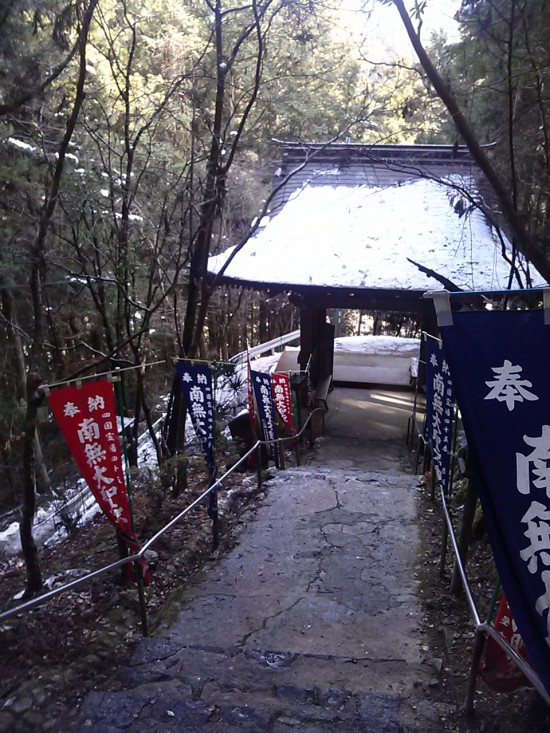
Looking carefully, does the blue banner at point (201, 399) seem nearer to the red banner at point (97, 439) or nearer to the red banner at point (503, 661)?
the red banner at point (97, 439)

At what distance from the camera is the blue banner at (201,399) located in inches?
223

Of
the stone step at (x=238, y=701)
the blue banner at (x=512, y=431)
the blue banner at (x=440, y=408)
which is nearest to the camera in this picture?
the blue banner at (x=512, y=431)

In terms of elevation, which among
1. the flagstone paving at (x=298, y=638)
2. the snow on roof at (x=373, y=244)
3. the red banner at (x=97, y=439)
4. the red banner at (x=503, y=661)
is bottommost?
the flagstone paving at (x=298, y=638)

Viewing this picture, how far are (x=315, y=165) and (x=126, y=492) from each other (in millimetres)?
10047

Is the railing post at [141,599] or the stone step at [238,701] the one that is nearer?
the stone step at [238,701]

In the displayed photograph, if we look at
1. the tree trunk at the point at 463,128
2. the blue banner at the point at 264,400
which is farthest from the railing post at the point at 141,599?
the blue banner at the point at 264,400

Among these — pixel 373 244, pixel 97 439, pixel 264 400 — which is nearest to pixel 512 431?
pixel 97 439

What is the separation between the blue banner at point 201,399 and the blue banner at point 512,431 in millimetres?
3627

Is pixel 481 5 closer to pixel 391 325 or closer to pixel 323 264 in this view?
pixel 323 264

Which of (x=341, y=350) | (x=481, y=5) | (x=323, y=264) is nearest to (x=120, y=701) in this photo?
(x=481, y=5)

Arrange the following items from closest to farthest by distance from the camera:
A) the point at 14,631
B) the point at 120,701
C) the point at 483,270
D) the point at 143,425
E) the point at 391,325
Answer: the point at 120,701 → the point at 14,631 → the point at 483,270 → the point at 143,425 → the point at 391,325

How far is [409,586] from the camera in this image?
4754mm

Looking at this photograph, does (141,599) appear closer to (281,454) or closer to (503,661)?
(503,661)

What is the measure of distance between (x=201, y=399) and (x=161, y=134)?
800cm
